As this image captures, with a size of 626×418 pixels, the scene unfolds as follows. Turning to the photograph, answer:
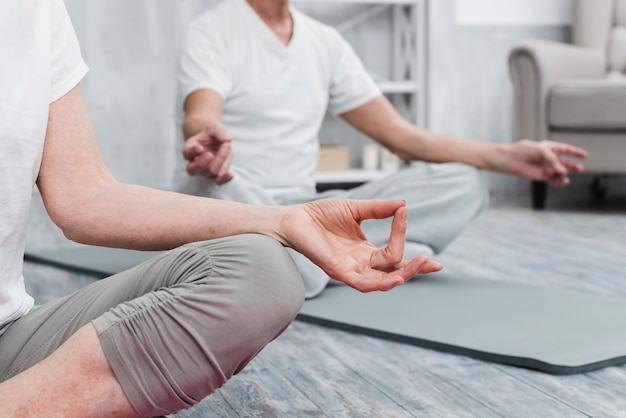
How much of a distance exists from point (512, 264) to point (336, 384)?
119 centimetres

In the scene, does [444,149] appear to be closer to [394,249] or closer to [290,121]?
[290,121]

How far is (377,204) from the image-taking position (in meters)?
0.96

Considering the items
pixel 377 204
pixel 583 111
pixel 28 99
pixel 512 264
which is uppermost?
pixel 28 99

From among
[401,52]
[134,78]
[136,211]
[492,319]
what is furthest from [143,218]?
[401,52]

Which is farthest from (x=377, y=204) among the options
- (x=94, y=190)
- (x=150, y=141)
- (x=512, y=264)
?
(x=150, y=141)

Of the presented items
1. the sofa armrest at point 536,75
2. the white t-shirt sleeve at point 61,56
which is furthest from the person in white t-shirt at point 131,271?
the sofa armrest at point 536,75

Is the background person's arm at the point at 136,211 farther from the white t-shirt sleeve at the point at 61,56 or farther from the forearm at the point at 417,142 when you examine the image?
the forearm at the point at 417,142

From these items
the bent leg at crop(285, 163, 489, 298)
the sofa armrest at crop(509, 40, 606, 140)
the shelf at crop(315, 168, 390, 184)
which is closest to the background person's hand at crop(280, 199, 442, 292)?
the bent leg at crop(285, 163, 489, 298)

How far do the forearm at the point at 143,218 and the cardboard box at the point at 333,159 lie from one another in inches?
118

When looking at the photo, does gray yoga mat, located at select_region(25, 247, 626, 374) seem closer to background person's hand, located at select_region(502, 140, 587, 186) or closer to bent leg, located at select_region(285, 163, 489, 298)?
bent leg, located at select_region(285, 163, 489, 298)

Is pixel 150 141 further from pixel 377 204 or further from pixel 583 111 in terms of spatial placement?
pixel 377 204

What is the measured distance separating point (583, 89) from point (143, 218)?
2856 millimetres

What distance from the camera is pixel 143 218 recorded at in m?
1.01

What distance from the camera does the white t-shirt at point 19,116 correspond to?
921 millimetres
